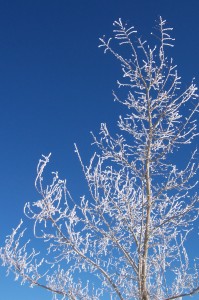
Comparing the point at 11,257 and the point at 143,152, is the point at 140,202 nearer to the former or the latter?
the point at 143,152

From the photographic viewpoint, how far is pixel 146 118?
5.88 metres

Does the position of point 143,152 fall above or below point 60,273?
above

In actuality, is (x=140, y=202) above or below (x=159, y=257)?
above

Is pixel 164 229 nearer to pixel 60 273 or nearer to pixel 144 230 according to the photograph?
pixel 144 230

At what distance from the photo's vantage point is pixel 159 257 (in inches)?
255

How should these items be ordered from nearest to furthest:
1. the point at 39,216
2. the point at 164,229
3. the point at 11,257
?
the point at 39,216 → the point at 11,257 → the point at 164,229

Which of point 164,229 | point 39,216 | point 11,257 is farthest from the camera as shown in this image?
point 164,229

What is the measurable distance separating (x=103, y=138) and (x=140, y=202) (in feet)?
4.10

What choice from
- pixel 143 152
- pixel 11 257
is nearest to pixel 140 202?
pixel 143 152

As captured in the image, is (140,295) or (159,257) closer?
(140,295)

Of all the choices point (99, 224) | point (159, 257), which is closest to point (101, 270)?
point (99, 224)

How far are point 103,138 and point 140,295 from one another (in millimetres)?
2520

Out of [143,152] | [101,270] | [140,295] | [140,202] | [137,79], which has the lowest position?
[140,295]

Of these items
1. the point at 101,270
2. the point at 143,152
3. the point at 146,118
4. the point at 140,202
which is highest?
the point at 146,118
